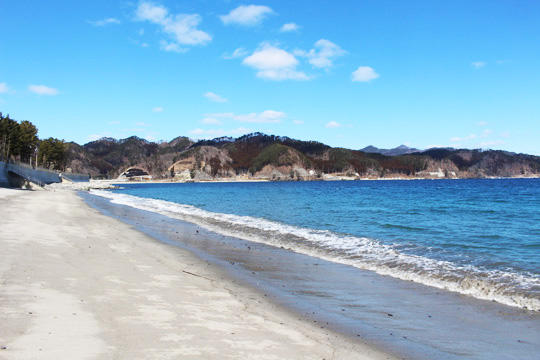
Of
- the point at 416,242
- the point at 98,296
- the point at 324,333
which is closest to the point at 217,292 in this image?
the point at 98,296

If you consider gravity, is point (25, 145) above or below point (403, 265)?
above

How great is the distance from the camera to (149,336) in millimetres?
5406

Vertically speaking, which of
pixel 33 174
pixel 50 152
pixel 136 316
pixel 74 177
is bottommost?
pixel 136 316

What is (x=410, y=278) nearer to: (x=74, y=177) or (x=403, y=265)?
(x=403, y=265)

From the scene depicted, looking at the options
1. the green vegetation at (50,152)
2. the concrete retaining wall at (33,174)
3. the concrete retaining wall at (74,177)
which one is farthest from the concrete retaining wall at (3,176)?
the concrete retaining wall at (74,177)

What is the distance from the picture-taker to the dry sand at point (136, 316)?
4949 millimetres

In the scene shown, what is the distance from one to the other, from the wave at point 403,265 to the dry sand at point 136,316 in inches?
198

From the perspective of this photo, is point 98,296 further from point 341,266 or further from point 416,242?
point 416,242

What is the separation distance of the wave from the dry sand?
502 centimetres

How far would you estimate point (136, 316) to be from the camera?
20.7ft

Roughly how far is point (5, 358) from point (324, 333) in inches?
175

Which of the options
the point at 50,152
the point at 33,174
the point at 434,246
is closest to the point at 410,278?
the point at 434,246

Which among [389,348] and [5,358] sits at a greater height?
[5,358]

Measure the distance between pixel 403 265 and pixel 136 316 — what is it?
9.10 m
